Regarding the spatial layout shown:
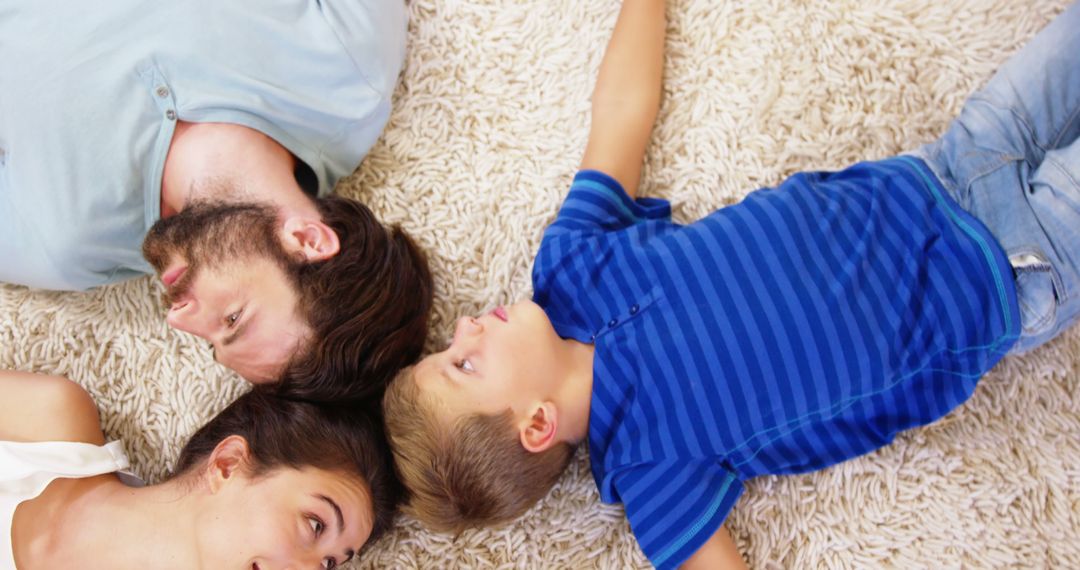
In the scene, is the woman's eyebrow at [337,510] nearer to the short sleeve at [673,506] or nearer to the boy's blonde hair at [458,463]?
the boy's blonde hair at [458,463]

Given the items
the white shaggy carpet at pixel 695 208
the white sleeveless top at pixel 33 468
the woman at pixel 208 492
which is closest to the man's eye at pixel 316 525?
the woman at pixel 208 492

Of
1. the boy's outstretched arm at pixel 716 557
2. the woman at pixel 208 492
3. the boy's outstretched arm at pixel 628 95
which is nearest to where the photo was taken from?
the woman at pixel 208 492

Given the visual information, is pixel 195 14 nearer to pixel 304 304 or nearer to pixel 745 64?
pixel 304 304

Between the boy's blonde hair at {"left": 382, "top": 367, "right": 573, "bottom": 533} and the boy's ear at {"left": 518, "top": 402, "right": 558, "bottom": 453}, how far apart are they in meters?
0.01

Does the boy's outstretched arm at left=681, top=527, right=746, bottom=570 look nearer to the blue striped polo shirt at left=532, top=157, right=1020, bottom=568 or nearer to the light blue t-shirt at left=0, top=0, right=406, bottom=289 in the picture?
the blue striped polo shirt at left=532, top=157, right=1020, bottom=568

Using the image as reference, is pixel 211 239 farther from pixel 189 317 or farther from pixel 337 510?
pixel 337 510

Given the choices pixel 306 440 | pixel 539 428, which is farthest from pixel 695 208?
pixel 306 440

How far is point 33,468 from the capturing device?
1.05m

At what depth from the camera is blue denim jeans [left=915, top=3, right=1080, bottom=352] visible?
3.58 feet

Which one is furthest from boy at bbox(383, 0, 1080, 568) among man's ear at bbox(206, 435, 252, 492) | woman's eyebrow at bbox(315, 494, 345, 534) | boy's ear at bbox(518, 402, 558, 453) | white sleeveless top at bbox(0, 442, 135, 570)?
white sleeveless top at bbox(0, 442, 135, 570)

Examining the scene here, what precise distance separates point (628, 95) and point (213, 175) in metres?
0.65

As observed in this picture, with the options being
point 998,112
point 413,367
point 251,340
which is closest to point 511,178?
point 413,367

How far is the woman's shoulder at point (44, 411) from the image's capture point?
3.64ft

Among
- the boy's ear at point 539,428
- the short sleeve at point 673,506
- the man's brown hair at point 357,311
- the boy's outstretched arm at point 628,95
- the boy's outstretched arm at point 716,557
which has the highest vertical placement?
the boy's outstretched arm at point 628,95
